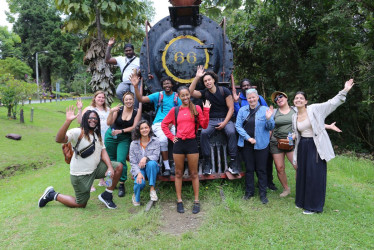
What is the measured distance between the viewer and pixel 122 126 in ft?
17.0

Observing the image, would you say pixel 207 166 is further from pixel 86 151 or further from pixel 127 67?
pixel 127 67

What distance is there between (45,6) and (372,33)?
3610cm

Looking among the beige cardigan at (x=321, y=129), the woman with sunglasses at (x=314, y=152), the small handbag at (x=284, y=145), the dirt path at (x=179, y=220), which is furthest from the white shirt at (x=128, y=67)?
the beige cardigan at (x=321, y=129)

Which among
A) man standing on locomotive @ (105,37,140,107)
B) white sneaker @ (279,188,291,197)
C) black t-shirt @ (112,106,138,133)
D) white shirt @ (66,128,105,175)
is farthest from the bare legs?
man standing on locomotive @ (105,37,140,107)

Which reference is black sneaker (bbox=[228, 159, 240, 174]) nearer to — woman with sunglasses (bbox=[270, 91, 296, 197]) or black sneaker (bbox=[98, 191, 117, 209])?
woman with sunglasses (bbox=[270, 91, 296, 197])

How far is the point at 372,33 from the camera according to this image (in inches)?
344

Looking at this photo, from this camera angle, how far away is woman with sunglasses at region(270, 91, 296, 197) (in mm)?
4691

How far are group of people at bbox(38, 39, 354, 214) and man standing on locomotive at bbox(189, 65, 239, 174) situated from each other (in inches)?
0.7

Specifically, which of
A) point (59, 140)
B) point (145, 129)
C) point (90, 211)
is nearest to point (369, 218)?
point (145, 129)

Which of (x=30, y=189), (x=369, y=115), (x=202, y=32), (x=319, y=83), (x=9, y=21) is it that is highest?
(x=9, y=21)

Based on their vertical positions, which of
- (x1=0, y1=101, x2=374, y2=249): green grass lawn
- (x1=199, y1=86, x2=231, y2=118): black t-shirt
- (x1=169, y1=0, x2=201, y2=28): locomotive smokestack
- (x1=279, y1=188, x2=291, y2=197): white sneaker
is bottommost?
(x1=0, y1=101, x2=374, y2=249): green grass lawn

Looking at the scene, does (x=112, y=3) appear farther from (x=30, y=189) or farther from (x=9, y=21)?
(x=9, y=21)

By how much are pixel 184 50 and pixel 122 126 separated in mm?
1832

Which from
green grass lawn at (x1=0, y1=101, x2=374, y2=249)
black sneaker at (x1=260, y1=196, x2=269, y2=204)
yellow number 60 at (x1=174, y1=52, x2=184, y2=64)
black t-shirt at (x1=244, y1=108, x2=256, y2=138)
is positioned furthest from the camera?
yellow number 60 at (x1=174, y1=52, x2=184, y2=64)
